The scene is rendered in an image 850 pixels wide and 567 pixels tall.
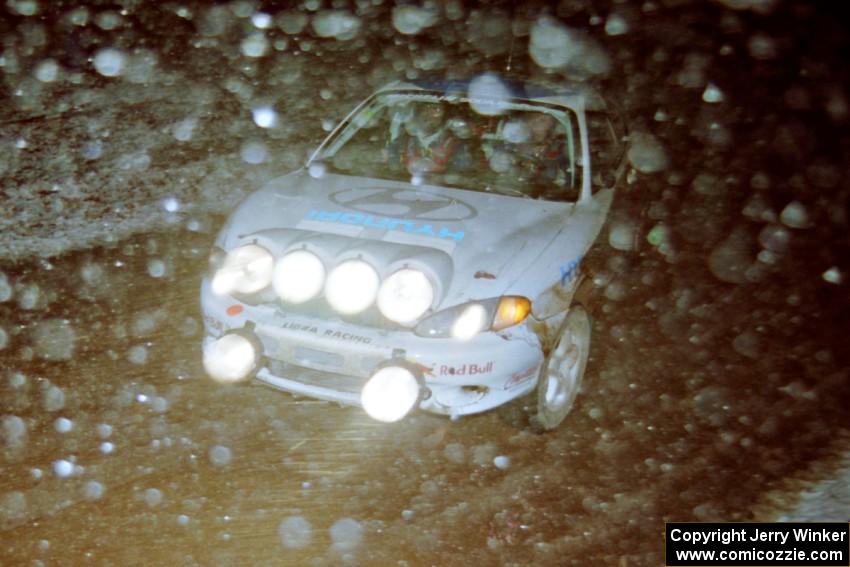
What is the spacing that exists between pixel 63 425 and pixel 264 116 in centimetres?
677

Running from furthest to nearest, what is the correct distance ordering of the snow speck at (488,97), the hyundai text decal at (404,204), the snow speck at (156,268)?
the snow speck at (156,268), the snow speck at (488,97), the hyundai text decal at (404,204)

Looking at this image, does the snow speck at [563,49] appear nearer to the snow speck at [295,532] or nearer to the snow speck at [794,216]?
the snow speck at [794,216]

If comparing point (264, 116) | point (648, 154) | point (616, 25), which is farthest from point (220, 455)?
point (616, 25)

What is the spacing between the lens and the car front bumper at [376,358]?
3.62 meters

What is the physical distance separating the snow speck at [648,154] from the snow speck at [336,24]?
7039 millimetres

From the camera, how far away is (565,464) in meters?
4.05

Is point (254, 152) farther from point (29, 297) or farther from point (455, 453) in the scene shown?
point (455, 453)

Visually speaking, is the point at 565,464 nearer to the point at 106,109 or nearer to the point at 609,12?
the point at 106,109

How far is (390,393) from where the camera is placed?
3516 mm

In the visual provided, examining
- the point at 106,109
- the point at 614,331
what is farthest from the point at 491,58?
the point at 614,331

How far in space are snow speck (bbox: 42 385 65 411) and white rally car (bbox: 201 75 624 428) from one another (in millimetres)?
894

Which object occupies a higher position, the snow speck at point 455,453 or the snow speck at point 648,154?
the snow speck at point 455,453

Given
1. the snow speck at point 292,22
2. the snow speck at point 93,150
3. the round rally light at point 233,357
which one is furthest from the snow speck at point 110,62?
the round rally light at point 233,357

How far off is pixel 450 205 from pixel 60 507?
2.41 m
